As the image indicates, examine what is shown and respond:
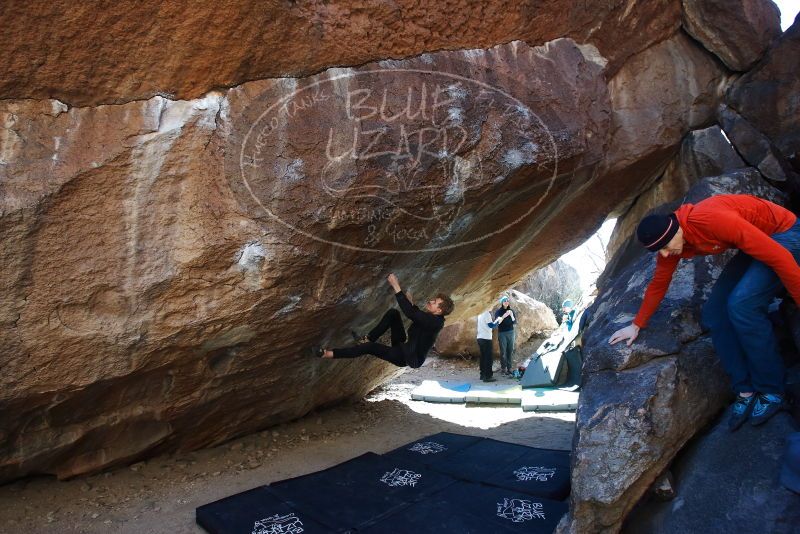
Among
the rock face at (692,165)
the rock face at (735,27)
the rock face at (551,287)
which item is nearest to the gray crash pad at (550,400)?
the rock face at (692,165)

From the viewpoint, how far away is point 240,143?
3.22 metres

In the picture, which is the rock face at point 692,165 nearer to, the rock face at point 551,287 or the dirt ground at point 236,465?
the dirt ground at point 236,465

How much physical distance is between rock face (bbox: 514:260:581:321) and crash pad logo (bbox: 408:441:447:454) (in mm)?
10013

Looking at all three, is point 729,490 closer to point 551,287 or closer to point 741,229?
point 741,229

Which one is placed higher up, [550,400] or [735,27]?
Answer: [735,27]

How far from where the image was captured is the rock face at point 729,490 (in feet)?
8.13

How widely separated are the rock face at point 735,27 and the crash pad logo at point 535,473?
3.70 m

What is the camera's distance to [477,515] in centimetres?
353

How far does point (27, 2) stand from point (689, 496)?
3994 millimetres

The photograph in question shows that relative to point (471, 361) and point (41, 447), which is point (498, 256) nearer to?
point (41, 447)

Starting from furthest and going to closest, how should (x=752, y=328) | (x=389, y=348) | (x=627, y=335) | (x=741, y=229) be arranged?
(x=389, y=348) → (x=627, y=335) → (x=752, y=328) → (x=741, y=229)

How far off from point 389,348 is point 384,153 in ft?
5.40

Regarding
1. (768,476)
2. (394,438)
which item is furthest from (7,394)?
(768,476)

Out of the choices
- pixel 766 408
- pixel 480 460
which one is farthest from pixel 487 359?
pixel 766 408
